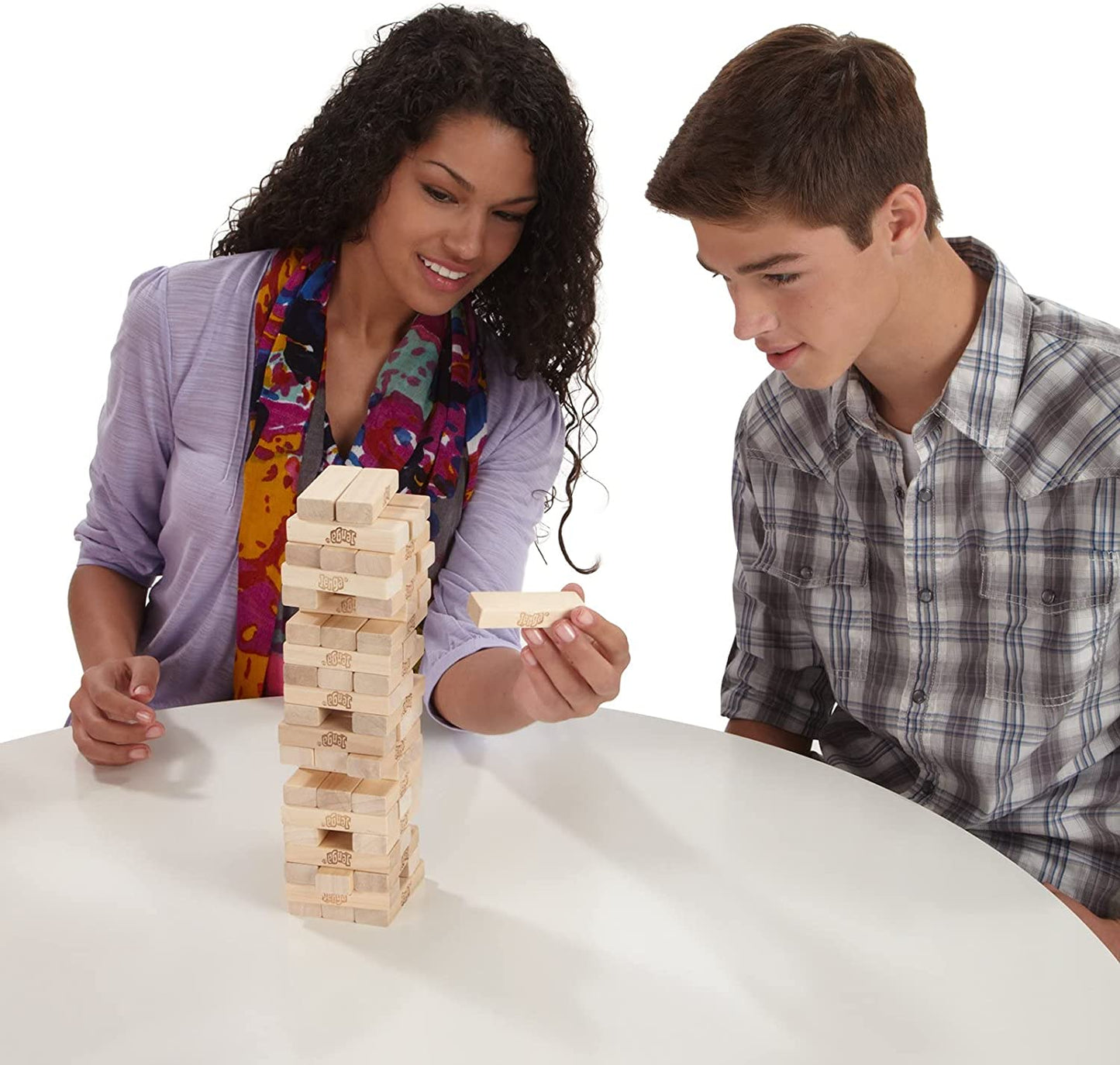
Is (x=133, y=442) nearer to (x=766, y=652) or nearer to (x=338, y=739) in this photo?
(x=338, y=739)

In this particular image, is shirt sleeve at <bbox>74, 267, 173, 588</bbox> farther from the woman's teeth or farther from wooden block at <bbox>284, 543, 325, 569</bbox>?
wooden block at <bbox>284, 543, 325, 569</bbox>

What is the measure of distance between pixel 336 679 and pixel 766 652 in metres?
0.95

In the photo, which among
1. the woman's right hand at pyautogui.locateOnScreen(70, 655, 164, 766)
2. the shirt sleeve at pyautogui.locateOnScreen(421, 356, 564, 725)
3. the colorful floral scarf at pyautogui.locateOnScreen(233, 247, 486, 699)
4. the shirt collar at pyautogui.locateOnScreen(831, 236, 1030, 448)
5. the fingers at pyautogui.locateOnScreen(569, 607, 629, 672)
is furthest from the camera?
the colorful floral scarf at pyautogui.locateOnScreen(233, 247, 486, 699)

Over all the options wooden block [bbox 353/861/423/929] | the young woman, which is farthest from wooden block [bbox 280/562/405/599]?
the young woman

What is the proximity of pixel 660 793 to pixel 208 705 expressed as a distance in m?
0.63

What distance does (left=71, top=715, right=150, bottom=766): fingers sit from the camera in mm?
1661

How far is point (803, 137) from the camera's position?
170 cm

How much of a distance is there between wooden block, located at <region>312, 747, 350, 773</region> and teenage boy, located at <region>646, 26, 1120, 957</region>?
30.4 inches

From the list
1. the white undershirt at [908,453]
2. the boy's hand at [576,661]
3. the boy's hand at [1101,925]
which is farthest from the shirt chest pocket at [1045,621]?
the boy's hand at [576,661]

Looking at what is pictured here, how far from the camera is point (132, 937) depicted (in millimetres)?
1359

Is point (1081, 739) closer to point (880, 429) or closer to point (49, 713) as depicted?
point (880, 429)

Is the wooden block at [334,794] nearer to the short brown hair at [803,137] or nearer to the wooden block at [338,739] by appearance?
the wooden block at [338,739]

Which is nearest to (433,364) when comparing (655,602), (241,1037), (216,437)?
(216,437)

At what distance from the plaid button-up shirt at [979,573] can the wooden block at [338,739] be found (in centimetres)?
86
